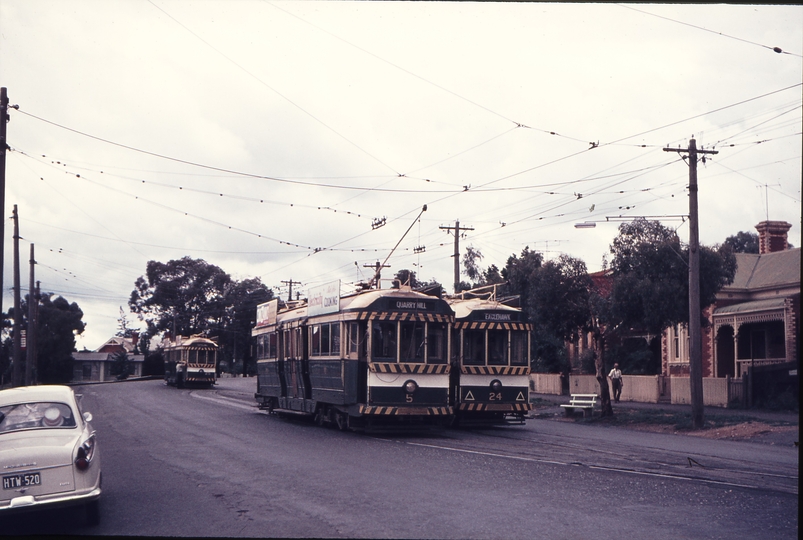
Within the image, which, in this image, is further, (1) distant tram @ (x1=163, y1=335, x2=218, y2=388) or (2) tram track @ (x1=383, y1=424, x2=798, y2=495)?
(1) distant tram @ (x1=163, y1=335, x2=218, y2=388)

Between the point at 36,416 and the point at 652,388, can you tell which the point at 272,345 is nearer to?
the point at 652,388

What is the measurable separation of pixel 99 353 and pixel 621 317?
93.4 meters

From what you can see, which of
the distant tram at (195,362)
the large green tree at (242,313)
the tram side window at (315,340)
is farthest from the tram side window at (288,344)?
the large green tree at (242,313)

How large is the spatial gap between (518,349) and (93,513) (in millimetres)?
14379

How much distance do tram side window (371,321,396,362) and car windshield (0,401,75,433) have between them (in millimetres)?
9658

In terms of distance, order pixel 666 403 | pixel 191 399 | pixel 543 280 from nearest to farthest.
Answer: pixel 543 280 → pixel 666 403 → pixel 191 399

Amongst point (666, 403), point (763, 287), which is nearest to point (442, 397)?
point (666, 403)

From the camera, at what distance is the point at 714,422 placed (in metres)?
23.5

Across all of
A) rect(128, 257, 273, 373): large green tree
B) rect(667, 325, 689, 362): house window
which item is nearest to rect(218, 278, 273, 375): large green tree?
rect(128, 257, 273, 373): large green tree

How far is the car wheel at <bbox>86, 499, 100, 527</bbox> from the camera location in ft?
29.4

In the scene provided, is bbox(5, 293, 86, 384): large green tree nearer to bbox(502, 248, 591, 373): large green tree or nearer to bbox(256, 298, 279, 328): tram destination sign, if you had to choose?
bbox(256, 298, 279, 328): tram destination sign

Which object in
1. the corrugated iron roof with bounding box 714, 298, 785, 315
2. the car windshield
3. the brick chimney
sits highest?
the brick chimney

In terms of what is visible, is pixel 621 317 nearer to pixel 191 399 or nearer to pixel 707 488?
pixel 707 488

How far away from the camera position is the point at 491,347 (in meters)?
21.5
